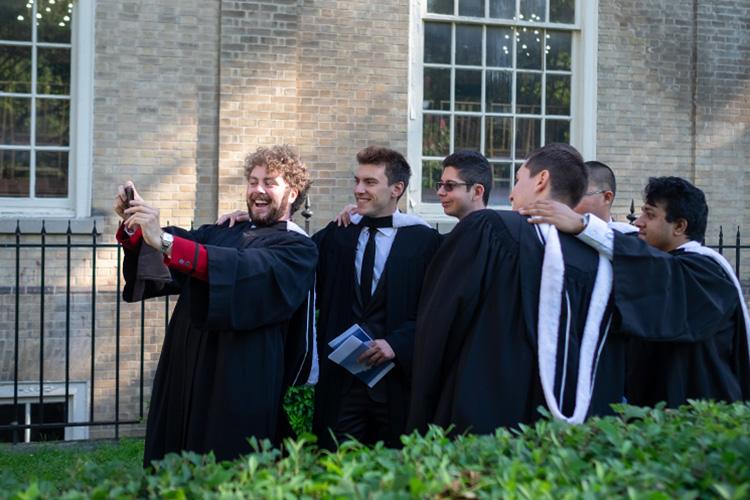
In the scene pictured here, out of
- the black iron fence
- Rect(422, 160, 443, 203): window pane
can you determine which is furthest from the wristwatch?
Rect(422, 160, 443, 203): window pane

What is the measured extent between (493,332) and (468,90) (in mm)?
8435

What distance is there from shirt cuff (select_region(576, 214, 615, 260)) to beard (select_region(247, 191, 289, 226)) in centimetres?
171

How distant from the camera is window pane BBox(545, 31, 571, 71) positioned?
12648 mm

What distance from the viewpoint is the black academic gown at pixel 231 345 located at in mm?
4957

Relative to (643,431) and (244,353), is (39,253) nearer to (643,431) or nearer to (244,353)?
(244,353)

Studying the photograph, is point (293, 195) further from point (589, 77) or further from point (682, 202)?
point (589, 77)

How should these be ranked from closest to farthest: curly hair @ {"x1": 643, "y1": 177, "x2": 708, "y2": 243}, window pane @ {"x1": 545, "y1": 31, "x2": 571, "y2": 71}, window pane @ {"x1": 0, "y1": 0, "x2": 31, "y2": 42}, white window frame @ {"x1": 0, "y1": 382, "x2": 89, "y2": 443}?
curly hair @ {"x1": 643, "y1": 177, "x2": 708, "y2": 243}, white window frame @ {"x1": 0, "y1": 382, "x2": 89, "y2": 443}, window pane @ {"x1": 0, "y1": 0, "x2": 31, "y2": 42}, window pane @ {"x1": 545, "y1": 31, "x2": 571, "y2": 71}

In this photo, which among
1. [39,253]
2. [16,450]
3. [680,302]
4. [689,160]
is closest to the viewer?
[680,302]

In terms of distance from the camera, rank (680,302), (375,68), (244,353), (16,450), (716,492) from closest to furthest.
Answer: (716,492) < (680,302) < (244,353) < (16,450) < (375,68)

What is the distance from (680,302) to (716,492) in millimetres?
2243

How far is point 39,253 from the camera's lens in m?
10.4

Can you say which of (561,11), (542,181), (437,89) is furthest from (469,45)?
(542,181)

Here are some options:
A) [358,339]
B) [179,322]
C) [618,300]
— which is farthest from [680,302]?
[179,322]

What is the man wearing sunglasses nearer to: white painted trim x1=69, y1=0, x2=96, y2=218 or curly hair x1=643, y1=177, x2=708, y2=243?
curly hair x1=643, y1=177, x2=708, y2=243
